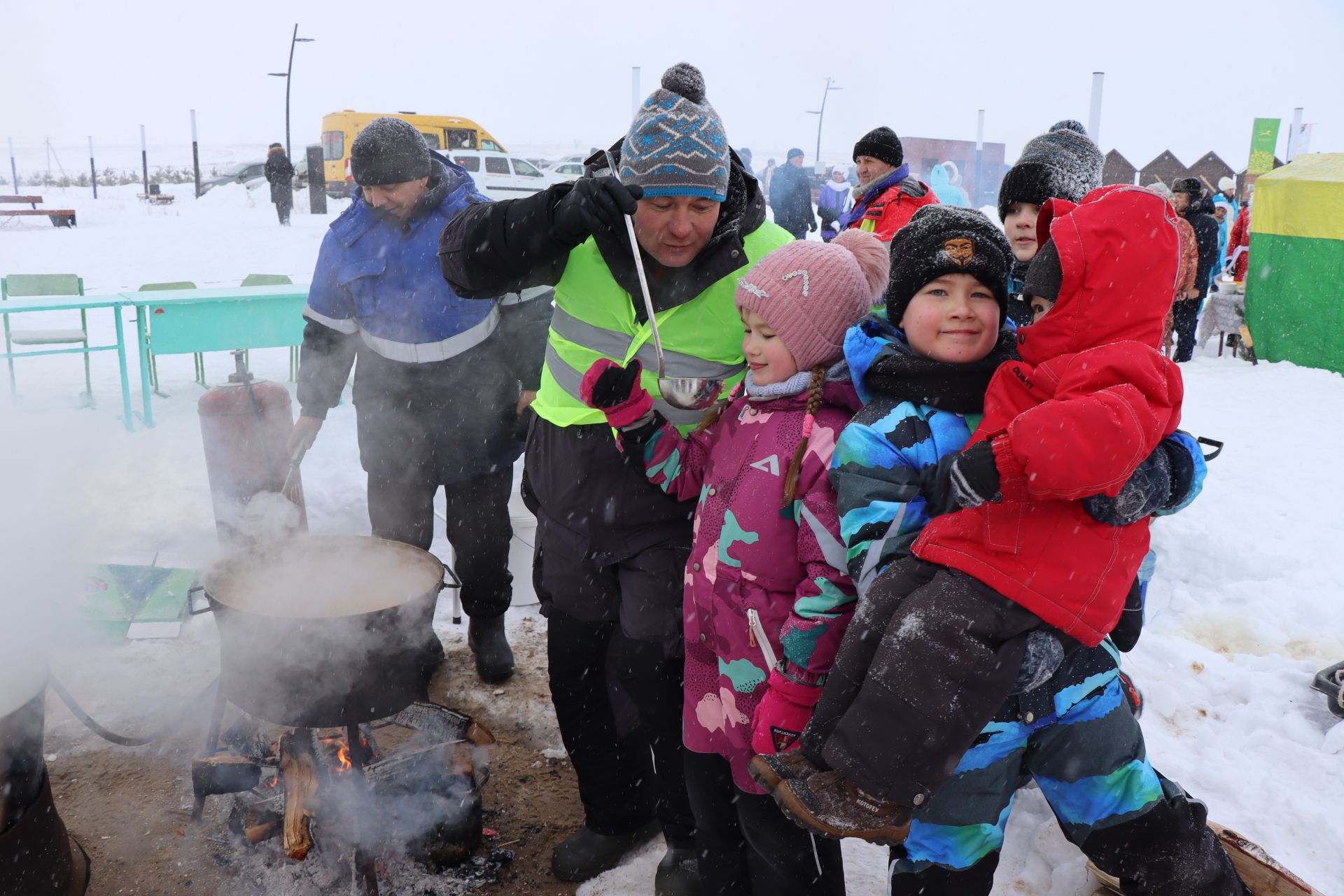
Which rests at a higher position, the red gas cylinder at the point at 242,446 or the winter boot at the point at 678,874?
the red gas cylinder at the point at 242,446

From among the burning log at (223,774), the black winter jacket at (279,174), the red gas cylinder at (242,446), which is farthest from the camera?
the black winter jacket at (279,174)

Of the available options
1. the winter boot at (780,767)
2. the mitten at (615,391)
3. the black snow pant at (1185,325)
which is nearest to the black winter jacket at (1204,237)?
the black snow pant at (1185,325)

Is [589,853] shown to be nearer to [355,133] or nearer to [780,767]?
[780,767]

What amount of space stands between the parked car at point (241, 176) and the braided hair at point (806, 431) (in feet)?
104

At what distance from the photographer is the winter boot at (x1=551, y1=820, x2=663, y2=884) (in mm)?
2795

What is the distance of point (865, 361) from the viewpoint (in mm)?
Answer: 1910

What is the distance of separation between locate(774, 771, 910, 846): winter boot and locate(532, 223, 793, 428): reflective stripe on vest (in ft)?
3.28

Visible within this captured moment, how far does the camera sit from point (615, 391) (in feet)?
6.86

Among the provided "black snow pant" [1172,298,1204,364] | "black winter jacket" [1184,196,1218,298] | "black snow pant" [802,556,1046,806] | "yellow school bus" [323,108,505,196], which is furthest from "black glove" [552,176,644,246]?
"yellow school bus" [323,108,505,196]

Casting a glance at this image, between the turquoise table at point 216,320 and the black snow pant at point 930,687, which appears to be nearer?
the black snow pant at point 930,687

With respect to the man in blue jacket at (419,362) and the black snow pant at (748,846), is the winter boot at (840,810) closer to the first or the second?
the black snow pant at (748,846)

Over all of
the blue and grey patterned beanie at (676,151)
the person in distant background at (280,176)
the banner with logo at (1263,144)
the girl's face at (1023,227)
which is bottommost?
the girl's face at (1023,227)

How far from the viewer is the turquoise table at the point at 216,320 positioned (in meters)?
6.68

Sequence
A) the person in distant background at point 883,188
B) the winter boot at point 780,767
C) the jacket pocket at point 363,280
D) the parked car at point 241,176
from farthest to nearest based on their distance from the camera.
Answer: the parked car at point 241,176 → the person in distant background at point 883,188 → the jacket pocket at point 363,280 → the winter boot at point 780,767
